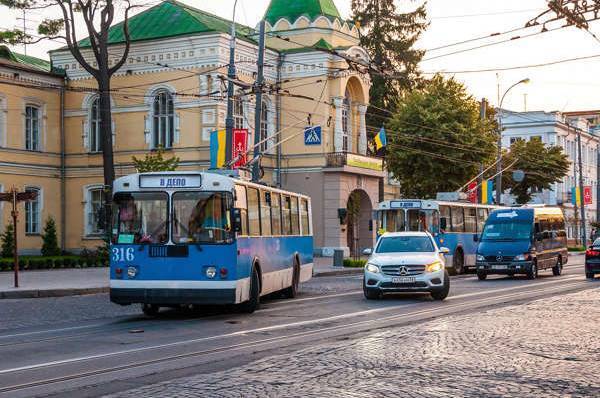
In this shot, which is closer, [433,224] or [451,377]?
[451,377]

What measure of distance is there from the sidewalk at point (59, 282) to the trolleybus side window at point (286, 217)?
6719 millimetres

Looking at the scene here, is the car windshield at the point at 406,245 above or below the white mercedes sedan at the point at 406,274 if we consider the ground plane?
above

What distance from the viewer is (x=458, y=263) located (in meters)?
38.2

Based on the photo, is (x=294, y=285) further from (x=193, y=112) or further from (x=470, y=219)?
(x=193, y=112)

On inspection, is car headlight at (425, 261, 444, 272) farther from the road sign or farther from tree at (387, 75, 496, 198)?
tree at (387, 75, 496, 198)

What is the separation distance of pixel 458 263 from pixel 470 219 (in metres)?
2.66

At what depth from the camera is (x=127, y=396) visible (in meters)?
9.12

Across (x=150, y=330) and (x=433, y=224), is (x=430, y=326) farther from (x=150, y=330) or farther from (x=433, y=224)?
(x=433, y=224)

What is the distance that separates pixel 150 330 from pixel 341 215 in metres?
32.3

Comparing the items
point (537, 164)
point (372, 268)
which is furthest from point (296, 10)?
point (372, 268)

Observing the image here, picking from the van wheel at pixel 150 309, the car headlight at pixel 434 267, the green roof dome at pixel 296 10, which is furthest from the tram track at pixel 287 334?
the green roof dome at pixel 296 10

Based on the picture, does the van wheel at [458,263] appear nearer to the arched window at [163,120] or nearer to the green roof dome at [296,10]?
the arched window at [163,120]

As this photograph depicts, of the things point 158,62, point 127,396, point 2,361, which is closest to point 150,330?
point 2,361

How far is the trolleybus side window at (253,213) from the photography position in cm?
1900
